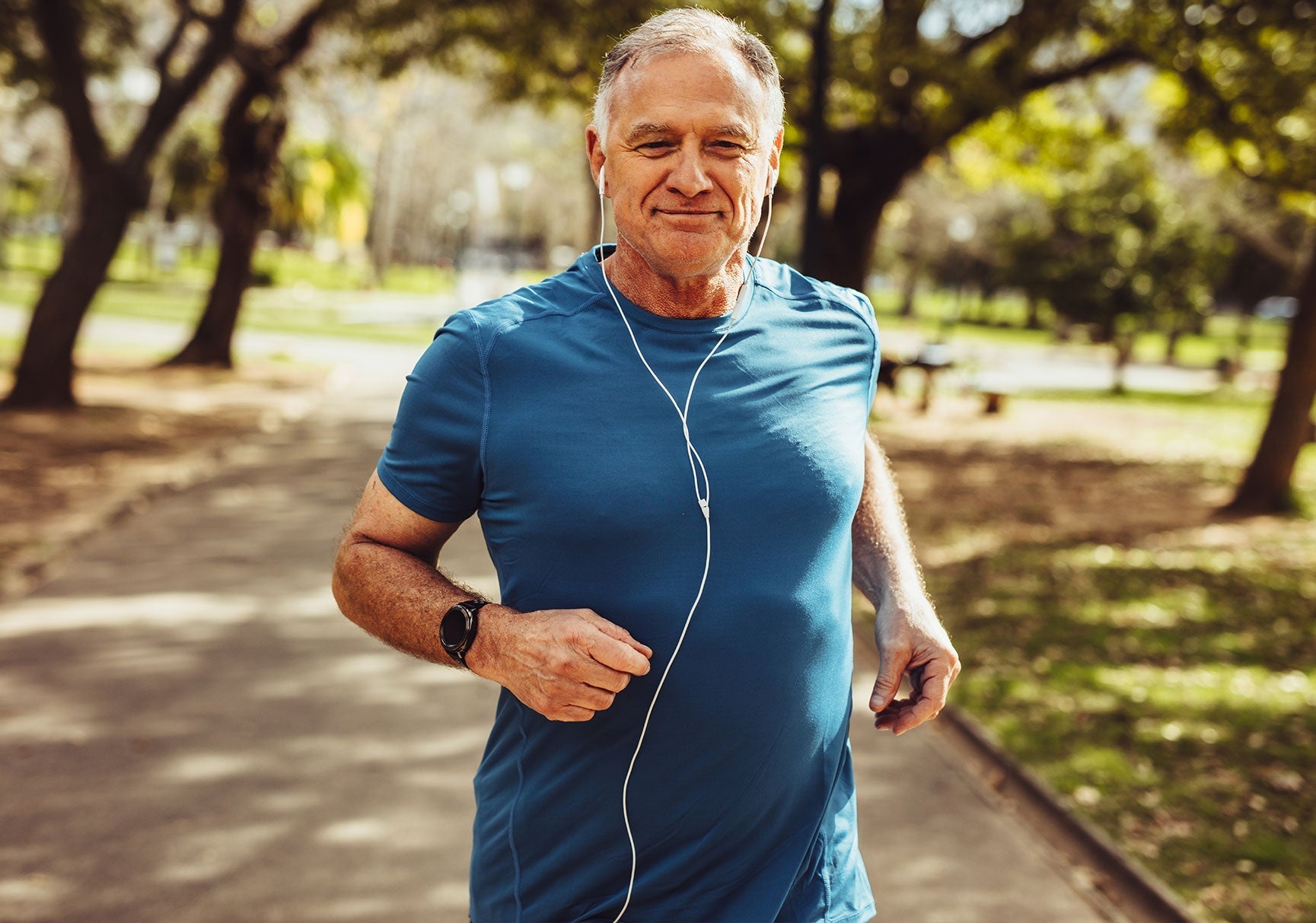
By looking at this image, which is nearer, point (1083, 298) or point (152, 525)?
point (152, 525)

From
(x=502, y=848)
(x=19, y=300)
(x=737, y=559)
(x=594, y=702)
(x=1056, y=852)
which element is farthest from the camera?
(x=19, y=300)

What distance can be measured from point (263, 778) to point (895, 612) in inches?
133

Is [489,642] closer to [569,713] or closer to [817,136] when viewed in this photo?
[569,713]

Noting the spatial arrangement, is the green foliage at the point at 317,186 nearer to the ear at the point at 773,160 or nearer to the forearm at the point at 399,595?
the ear at the point at 773,160

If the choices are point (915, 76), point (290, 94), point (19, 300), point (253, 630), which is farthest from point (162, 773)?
point (19, 300)

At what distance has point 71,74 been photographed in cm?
1380

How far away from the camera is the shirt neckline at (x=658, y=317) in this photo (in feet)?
6.51

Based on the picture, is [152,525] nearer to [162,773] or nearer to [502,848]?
[162,773]

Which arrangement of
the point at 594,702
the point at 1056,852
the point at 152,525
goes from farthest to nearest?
the point at 152,525
the point at 1056,852
the point at 594,702

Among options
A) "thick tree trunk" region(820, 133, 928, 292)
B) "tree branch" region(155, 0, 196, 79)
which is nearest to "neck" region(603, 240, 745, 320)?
"tree branch" region(155, 0, 196, 79)

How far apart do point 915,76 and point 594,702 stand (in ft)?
42.1

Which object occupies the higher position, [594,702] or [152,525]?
[594,702]

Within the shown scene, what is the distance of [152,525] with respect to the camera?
9.31 m

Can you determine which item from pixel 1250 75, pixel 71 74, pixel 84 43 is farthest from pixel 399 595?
pixel 84 43
